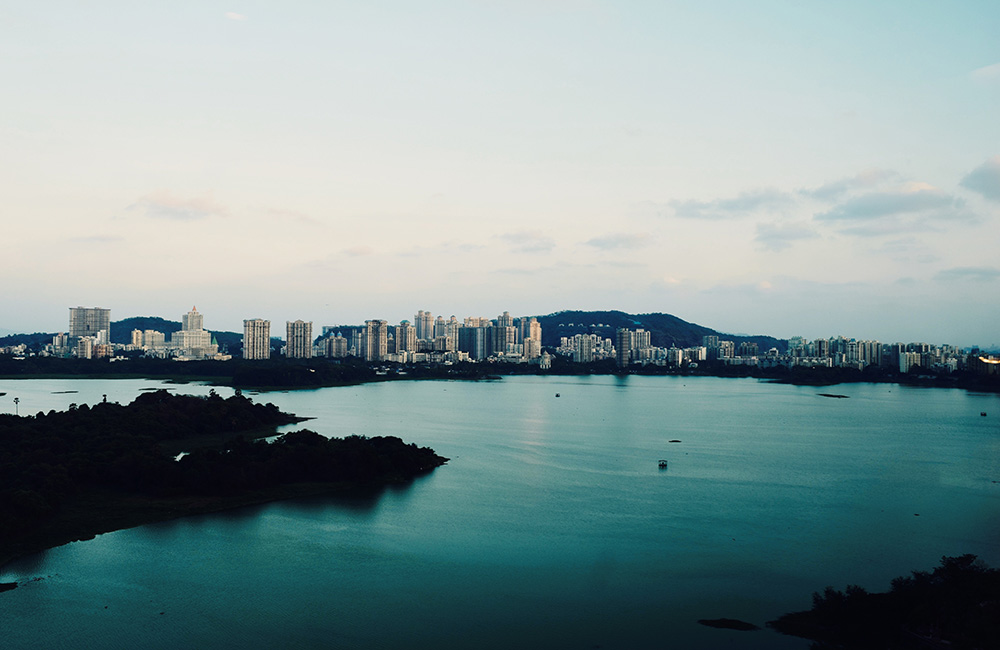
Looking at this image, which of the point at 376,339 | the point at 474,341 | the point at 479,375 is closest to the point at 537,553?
the point at 479,375

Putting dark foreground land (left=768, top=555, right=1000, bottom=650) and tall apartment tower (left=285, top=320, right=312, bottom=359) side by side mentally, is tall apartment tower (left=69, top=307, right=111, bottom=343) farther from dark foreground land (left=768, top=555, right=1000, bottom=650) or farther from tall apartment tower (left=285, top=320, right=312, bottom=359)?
dark foreground land (left=768, top=555, right=1000, bottom=650)

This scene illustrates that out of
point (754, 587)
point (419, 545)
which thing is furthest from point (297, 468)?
point (754, 587)

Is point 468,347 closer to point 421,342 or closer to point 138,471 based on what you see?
point 421,342

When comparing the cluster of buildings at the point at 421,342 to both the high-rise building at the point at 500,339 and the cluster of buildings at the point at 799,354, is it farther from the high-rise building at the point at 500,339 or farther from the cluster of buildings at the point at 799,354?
the cluster of buildings at the point at 799,354

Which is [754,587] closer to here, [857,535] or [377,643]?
[857,535]

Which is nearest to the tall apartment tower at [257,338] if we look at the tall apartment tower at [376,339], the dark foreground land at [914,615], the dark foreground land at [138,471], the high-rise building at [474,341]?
the tall apartment tower at [376,339]

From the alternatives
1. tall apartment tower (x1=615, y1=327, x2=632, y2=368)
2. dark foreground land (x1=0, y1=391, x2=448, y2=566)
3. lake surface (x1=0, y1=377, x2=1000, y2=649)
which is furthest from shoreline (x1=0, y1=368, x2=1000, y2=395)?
lake surface (x1=0, y1=377, x2=1000, y2=649)
